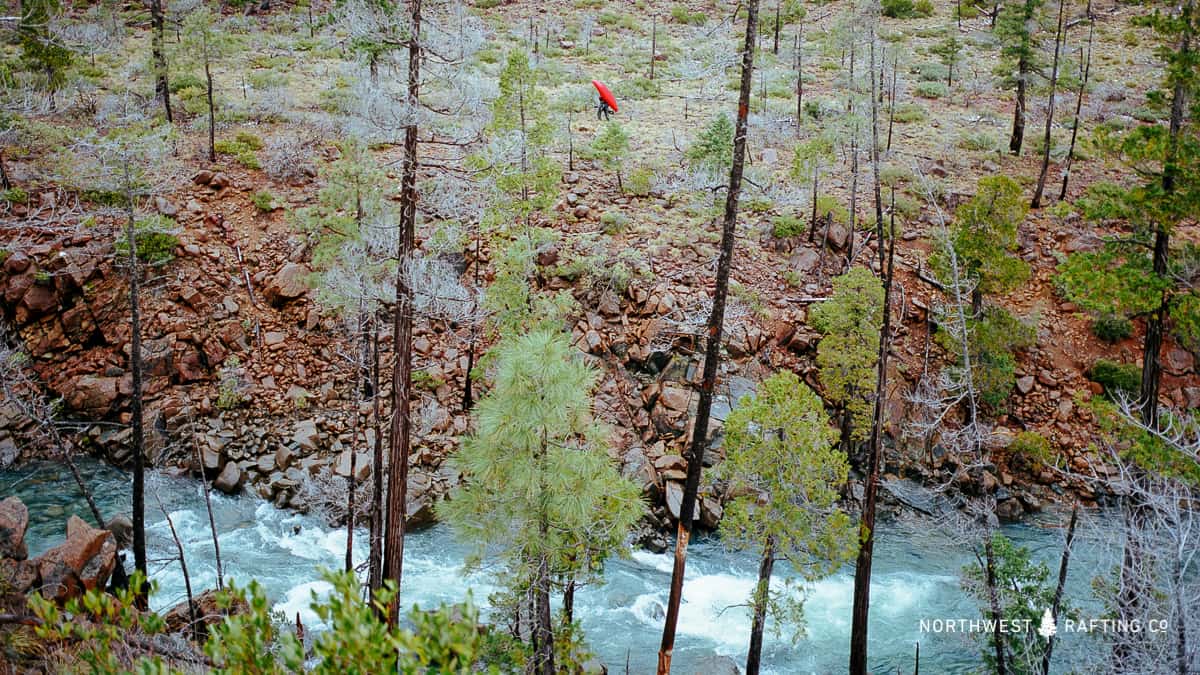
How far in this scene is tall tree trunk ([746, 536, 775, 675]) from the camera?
41.6ft

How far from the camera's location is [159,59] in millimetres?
27703

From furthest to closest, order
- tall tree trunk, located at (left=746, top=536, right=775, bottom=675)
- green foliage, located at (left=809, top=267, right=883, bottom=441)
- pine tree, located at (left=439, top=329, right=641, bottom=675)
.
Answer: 1. green foliage, located at (left=809, top=267, right=883, bottom=441)
2. tall tree trunk, located at (left=746, top=536, right=775, bottom=675)
3. pine tree, located at (left=439, top=329, right=641, bottom=675)

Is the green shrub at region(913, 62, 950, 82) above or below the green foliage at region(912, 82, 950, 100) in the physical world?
above

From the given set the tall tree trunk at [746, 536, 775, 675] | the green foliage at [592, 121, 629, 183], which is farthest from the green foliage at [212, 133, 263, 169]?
the tall tree trunk at [746, 536, 775, 675]

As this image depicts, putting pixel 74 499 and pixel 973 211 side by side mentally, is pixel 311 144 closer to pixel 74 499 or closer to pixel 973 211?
pixel 74 499

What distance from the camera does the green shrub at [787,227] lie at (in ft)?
80.2

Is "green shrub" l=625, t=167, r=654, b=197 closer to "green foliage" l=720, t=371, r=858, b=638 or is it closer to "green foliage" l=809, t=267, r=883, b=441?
"green foliage" l=809, t=267, r=883, b=441

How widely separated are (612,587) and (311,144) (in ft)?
66.1

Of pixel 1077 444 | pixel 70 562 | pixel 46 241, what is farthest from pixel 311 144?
pixel 1077 444

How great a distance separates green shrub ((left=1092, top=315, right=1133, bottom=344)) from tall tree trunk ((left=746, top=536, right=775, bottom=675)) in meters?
16.6

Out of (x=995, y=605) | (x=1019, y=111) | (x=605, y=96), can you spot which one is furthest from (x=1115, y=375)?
(x=605, y=96)


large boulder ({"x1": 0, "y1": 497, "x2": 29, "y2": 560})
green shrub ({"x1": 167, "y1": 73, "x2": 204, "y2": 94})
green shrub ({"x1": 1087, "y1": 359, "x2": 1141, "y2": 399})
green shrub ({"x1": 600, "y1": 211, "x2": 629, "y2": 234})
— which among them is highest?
green shrub ({"x1": 167, "y1": 73, "x2": 204, "y2": 94})

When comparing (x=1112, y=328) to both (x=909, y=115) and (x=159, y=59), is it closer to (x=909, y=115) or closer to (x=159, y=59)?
(x=909, y=115)

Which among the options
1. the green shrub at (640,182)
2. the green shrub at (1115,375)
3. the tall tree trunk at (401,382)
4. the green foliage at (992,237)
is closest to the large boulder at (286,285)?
the green shrub at (640,182)
